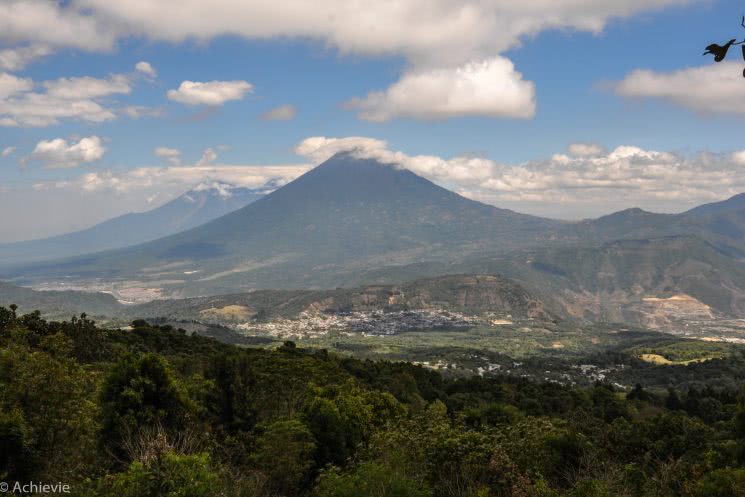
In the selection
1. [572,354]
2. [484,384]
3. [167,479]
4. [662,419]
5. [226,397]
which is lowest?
[572,354]

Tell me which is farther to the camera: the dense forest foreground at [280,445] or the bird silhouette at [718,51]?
the dense forest foreground at [280,445]

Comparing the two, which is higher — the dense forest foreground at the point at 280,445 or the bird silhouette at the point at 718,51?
the bird silhouette at the point at 718,51

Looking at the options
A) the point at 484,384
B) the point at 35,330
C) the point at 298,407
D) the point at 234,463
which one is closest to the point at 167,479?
the point at 234,463

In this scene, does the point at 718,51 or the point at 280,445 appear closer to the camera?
the point at 718,51

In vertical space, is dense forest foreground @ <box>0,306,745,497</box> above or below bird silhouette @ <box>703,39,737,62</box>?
below

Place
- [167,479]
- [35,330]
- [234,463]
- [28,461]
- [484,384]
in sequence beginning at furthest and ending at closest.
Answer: [484,384] → [35,330] → [234,463] → [28,461] → [167,479]

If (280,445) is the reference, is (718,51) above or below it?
above

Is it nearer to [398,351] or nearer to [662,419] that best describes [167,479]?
[662,419]

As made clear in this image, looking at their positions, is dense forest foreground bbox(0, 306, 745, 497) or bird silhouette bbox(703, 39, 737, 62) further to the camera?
dense forest foreground bbox(0, 306, 745, 497)
